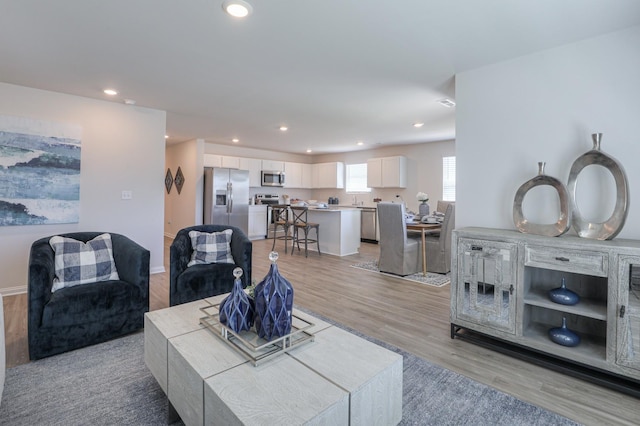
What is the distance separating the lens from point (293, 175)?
9.05 meters

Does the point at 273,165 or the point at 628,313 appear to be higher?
the point at 273,165

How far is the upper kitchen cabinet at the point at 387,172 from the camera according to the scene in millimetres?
7340

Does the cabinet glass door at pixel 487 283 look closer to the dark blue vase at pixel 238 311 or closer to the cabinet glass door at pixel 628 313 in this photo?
the cabinet glass door at pixel 628 313

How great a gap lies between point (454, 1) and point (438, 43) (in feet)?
1.76

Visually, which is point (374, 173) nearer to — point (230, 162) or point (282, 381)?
point (230, 162)

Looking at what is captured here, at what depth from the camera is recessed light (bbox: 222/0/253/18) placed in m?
1.96

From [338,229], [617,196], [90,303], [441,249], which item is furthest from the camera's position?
[338,229]

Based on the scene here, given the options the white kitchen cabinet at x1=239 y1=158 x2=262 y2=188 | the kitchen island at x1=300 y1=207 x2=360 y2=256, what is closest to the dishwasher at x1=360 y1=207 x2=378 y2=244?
the kitchen island at x1=300 y1=207 x2=360 y2=256

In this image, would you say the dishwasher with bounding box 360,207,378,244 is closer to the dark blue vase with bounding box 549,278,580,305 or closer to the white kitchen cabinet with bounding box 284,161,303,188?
the white kitchen cabinet with bounding box 284,161,303,188

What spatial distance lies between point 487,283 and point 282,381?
1.90 m

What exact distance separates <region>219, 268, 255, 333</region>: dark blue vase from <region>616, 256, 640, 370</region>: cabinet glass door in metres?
2.24

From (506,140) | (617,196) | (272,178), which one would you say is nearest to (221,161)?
(272,178)

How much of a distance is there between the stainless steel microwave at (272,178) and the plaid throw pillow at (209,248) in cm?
500

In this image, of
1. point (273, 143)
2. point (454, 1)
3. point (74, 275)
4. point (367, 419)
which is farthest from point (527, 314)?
point (273, 143)
